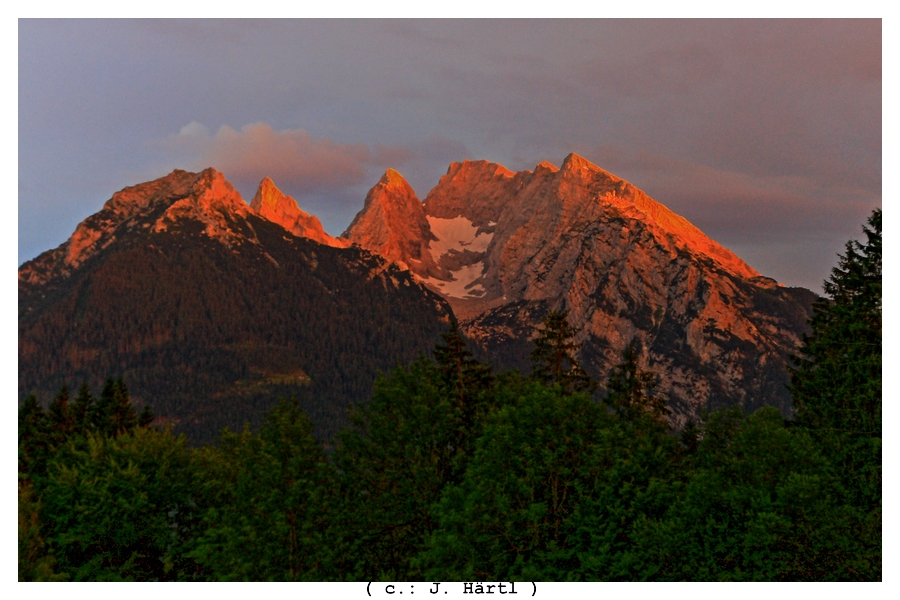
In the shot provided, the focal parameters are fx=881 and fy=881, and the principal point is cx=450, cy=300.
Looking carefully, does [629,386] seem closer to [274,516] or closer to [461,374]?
[461,374]

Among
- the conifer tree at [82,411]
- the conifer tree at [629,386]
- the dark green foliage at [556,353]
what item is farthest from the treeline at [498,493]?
the conifer tree at [82,411]

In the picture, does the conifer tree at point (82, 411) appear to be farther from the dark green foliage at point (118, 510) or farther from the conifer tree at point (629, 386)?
the conifer tree at point (629, 386)

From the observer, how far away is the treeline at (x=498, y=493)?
128 ft

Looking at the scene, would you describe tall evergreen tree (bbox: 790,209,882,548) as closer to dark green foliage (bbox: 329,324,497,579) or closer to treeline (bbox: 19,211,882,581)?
treeline (bbox: 19,211,882,581)

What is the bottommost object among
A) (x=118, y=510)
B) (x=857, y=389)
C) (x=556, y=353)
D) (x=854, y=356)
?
(x=118, y=510)

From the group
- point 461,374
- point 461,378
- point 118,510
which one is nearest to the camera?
point 118,510

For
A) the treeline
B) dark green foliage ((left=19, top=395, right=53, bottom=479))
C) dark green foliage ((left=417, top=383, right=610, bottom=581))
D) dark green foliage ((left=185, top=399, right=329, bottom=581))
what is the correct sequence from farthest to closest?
dark green foliage ((left=19, top=395, right=53, bottom=479)) < dark green foliage ((left=185, top=399, right=329, bottom=581)) < dark green foliage ((left=417, top=383, right=610, bottom=581)) < the treeline

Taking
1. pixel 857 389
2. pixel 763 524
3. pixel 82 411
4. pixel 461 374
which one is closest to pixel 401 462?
pixel 461 374

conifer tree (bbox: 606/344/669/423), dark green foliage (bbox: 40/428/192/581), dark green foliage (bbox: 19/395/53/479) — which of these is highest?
conifer tree (bbox: 606/344/669/423)

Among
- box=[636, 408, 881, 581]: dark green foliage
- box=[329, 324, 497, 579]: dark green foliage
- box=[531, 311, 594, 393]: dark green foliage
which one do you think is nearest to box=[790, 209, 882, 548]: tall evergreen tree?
box=[636, 408, 881, 581]: dark green foliage

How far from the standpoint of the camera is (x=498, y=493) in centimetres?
4162

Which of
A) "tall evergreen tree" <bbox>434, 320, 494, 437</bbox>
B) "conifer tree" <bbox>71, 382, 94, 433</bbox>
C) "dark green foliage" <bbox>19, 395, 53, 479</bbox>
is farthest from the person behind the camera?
"conifer tree" <bbox>71, 382, 94, 433</bbox>

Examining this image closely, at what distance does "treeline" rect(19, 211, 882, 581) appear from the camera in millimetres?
38875
